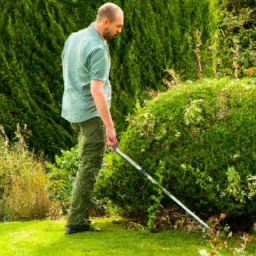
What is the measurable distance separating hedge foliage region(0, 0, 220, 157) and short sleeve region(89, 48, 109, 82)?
3.24 m

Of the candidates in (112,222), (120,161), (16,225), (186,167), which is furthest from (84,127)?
(16,225)

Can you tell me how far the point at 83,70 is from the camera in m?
4.30

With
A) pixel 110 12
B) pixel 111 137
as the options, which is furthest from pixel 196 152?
pixel 110 12

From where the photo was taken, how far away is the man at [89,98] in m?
4.11

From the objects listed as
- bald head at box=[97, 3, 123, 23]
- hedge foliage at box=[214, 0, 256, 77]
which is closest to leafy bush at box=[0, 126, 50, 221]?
bald head at box=[97, 3, 123, 23]

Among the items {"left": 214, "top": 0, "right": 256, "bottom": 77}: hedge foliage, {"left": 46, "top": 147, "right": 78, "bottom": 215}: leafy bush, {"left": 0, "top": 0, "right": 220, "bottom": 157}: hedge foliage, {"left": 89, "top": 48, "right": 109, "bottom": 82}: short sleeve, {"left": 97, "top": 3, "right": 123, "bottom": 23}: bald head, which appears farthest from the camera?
{"left": 214, "top": 0, "right": 256, "bottom": 77}: hedge foliage

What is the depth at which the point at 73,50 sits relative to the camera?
441 cm

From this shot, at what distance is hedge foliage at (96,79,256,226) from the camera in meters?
4.25

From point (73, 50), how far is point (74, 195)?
1.43m

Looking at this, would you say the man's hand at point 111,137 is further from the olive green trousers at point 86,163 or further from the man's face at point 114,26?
the man's face at point 114,26

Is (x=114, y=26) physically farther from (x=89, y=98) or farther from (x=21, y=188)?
(x=21, y=188)

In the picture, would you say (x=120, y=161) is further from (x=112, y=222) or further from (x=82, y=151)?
(x=112, y=222)

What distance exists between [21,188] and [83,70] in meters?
2.40

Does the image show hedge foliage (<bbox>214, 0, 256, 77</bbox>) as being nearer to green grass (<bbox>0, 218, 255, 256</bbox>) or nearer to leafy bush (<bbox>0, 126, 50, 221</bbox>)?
green grass (<bbox>0, 218, 255, 256</bbox>)
